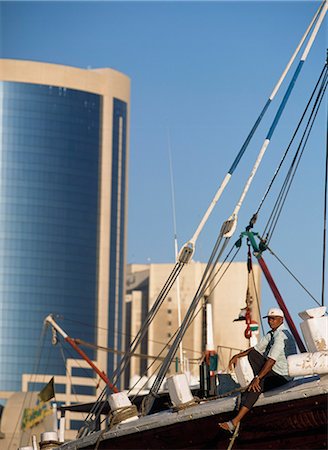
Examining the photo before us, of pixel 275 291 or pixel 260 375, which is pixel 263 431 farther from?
pixel 275 291

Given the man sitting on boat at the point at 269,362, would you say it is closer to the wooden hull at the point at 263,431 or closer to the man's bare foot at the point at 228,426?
the man's bare foot at the point at 228,426

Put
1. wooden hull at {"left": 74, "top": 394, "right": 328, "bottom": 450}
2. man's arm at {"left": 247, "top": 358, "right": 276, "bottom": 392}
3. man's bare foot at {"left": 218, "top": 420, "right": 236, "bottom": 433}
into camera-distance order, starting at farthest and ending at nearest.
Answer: man's bare foot at {"left": 218, "top": 420, "right": 236, "bottom": 433}
man's arm at {"left": 247, "top": 358, "right": 276, "bottom": 392}
wooden hull at {"left": 74, "top": 394, "right": 328, "bottom": 450}

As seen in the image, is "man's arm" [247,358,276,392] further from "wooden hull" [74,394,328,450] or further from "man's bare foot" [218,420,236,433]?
"man's bare foot" [218,420,236,433]

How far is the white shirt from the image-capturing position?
1844cm

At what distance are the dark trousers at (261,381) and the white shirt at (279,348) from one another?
8 cm

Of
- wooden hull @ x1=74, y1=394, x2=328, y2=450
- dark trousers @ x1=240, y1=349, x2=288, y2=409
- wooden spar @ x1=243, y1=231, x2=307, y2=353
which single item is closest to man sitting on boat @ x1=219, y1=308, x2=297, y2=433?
dark trousers @ x1=240, y1=349, x2=288, y2=409

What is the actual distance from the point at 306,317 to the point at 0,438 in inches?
1894

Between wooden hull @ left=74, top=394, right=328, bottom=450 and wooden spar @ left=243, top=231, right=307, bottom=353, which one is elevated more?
wooden spar @ left=243, top=231, right=307, bottom=353

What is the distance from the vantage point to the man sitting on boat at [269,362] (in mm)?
18422

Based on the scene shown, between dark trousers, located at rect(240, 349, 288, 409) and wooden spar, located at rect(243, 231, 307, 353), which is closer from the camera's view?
dark trousers, located at rect(240, 349, 288, 409)

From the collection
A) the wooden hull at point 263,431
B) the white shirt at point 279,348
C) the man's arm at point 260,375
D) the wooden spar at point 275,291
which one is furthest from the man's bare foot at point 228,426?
the wooden spar at point 275,291

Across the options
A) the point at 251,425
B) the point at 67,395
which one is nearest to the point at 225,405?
the point at 251,425

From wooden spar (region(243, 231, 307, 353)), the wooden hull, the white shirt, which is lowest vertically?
the wooden hull

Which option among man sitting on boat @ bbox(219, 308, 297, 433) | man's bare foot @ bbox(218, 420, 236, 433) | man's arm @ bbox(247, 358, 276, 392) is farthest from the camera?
man's bare foot @ bbox(218, 420, 236, 433)
